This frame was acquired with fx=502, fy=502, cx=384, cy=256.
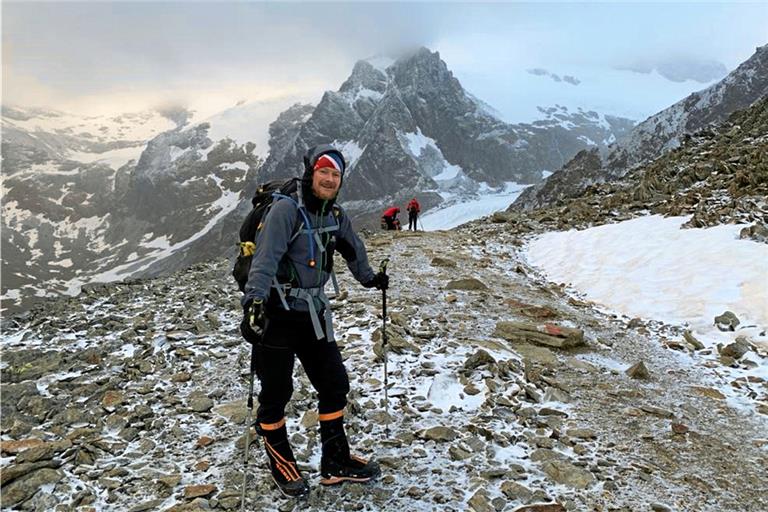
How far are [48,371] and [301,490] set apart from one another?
290 inches

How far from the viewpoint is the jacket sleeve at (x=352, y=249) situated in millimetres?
5902

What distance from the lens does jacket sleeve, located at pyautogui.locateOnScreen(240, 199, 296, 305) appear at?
4.91 m

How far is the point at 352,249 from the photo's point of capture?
609 centimetres

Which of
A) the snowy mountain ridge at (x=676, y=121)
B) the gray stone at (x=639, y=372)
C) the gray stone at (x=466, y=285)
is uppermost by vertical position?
the snowy mountain ridge at (x=676, y=121)

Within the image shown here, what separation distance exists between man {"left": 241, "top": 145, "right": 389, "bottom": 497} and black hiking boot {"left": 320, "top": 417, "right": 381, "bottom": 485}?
10mm

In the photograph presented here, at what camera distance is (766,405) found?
7.85 m

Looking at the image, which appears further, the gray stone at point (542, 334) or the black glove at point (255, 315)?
the gray stone at point (542, 334)

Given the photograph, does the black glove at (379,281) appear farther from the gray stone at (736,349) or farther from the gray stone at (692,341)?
the gray stone at (692,341)

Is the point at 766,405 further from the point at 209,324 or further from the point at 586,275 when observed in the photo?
the point at 209,324

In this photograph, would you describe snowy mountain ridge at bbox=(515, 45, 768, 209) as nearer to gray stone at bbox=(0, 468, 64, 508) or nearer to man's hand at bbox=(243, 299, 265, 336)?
man's hand at bbox=(243, 299, 265, 336)

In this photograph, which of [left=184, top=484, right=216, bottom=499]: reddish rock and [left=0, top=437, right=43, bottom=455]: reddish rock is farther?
[left=0, top=437, right=43, bottom=455]: reddish rock

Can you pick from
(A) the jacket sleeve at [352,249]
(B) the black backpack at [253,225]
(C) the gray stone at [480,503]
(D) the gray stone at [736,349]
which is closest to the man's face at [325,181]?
(B) the black backpack at [253,225]

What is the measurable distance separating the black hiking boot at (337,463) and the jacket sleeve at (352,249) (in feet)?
5.82

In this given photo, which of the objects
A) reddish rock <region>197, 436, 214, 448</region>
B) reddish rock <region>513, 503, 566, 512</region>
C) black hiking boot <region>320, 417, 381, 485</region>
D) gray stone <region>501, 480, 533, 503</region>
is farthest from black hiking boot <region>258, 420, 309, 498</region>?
reddish rock <region>513, 503, 566, 512</region>
